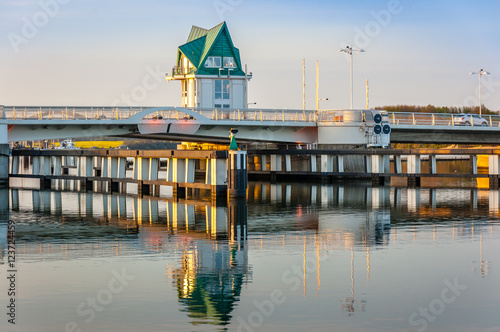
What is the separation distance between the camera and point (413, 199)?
43844mm

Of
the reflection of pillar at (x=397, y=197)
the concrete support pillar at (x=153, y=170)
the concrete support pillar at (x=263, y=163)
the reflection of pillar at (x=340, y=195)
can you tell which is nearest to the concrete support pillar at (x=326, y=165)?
the concrete support pillar at (x=263, y=163)

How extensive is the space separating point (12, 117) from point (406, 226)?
39344mm

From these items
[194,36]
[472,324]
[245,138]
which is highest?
[194,36]

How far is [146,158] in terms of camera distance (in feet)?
169

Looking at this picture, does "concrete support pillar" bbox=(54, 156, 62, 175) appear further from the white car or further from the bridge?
the white car

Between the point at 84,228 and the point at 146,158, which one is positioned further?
the point at 146,158

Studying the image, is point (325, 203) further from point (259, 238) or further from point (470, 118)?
point (470, 118)

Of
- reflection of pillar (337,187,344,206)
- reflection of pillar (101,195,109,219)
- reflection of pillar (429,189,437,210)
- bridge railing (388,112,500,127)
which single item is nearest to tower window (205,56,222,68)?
bridge railing (388,112,500,127)

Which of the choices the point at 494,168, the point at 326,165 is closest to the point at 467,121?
the point at 326,165

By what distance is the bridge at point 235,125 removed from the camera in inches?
2443

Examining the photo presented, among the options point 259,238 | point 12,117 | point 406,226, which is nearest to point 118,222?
point 259,238

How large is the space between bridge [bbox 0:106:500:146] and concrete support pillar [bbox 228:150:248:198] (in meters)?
24.9

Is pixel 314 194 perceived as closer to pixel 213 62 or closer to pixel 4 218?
pixel 4 218

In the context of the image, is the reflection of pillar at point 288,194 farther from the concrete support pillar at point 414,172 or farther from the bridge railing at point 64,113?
the bridge railing at point 64,113
